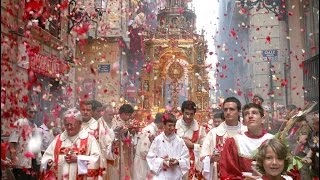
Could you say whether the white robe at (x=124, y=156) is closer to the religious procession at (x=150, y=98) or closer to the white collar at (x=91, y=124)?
the religious procession at (x=150, y=98)

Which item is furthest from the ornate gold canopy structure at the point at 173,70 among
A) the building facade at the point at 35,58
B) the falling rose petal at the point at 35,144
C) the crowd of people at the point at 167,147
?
the falling rose petal at the point at 35,144

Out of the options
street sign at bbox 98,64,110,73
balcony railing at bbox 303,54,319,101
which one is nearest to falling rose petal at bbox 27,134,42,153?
balcony railing at bbox 303,54,319,101

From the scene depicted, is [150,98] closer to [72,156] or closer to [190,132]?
[190,132]

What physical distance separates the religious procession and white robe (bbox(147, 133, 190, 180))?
0.02 metres

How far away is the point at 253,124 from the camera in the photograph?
5730mm

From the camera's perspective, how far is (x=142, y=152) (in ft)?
35.0

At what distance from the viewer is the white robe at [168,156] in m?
7.70

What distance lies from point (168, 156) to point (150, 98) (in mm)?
15277

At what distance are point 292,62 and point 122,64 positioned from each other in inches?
542

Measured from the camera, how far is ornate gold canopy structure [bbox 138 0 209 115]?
2320 centimetres

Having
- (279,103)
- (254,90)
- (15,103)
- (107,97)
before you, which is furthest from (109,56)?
(15,103)

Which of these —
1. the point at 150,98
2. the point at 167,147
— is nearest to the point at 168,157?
A: the point at 167,147

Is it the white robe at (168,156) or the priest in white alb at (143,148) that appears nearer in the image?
the white robe at (168,156)

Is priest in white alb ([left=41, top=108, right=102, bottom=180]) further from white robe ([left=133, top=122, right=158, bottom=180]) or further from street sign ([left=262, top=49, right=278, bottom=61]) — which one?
street sign ([left=262, top=49, right=278, bottom=61])
